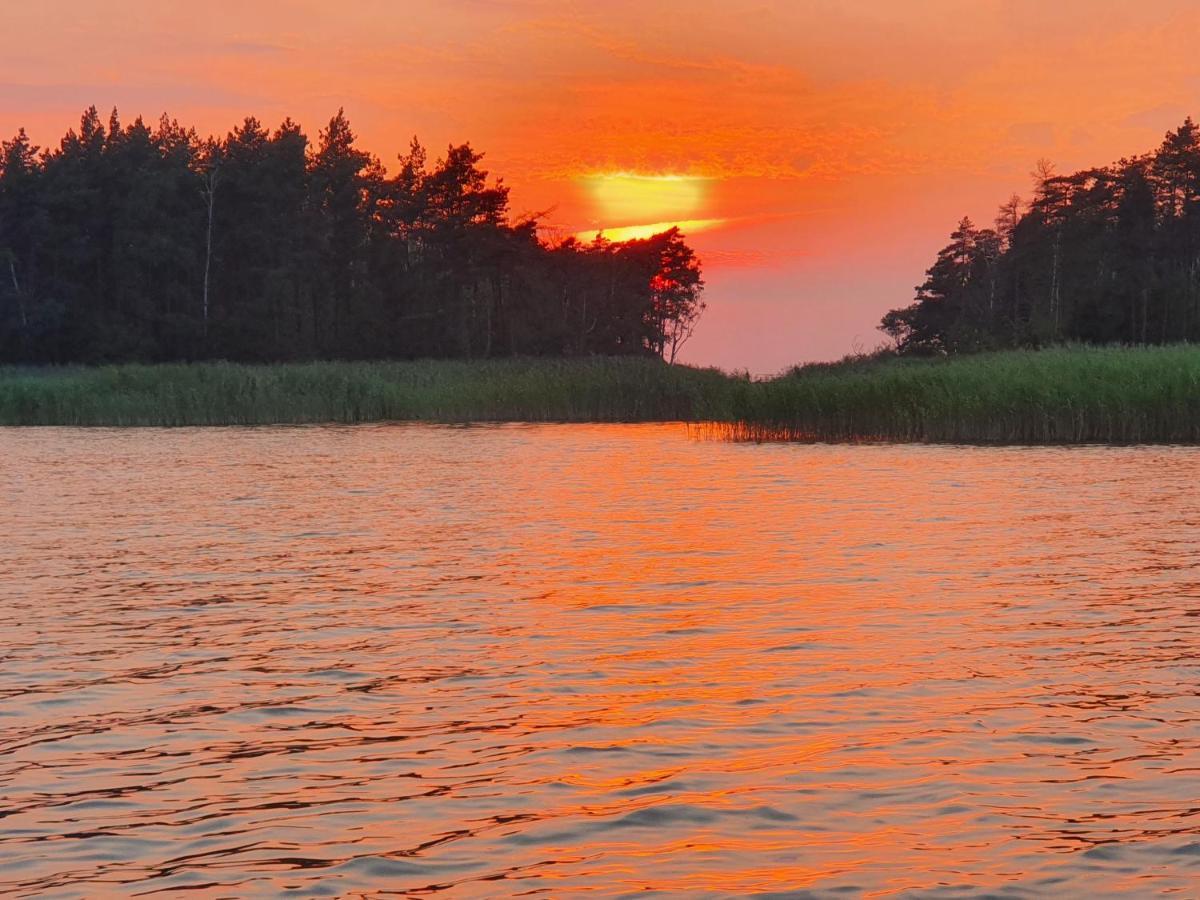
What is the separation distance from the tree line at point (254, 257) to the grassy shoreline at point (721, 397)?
38.0 feet

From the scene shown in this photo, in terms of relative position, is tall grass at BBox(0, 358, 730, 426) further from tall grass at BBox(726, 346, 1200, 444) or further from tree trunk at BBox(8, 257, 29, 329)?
tree trunk at BBox(8, 257, 29, 329)

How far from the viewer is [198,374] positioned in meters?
53.6

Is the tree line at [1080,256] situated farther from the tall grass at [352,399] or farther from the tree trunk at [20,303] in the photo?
the tree trunk at [20,303]

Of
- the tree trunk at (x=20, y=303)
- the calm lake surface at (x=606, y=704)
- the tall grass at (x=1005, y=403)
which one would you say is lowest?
the calm lake surface at (x=606, y=704)

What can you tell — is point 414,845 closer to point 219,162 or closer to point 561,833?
point 561,833

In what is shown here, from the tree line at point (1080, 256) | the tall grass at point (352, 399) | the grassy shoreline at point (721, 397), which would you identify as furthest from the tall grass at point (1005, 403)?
the tree line at point (1080, 256)

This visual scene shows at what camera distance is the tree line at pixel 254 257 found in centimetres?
8369

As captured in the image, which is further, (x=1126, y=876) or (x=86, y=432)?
(x=86, y=432)

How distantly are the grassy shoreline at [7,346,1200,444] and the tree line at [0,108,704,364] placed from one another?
456 inches

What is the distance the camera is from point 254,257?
3506 inches

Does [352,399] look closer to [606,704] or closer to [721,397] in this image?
[721,397]

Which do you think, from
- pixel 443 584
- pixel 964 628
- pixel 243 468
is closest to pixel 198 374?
pixel 243 468

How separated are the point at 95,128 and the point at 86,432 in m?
58.1

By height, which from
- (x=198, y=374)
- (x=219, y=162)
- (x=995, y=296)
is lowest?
(x=198, y=374)
